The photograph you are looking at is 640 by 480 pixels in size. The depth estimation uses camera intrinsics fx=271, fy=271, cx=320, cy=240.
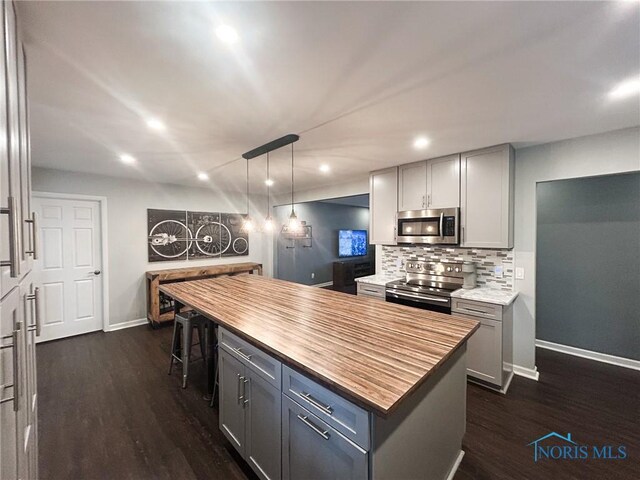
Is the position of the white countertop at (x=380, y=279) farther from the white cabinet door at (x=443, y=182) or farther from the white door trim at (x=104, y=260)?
the white door trim at (x=104, y=260)

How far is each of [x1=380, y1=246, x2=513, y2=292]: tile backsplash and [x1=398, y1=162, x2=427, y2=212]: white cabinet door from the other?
0.64 m

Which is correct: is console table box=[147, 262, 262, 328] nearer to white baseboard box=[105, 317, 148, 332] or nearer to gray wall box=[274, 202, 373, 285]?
white baseboard box=[105, 317, 148, 332]

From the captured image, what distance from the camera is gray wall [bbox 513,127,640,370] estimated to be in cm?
257

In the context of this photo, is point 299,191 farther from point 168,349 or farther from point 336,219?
point 168,349

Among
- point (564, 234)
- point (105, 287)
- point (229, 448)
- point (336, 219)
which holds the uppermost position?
point (336, 219)

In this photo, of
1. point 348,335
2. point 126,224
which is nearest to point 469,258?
point 348,335

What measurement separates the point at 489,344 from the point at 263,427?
221 centimetres

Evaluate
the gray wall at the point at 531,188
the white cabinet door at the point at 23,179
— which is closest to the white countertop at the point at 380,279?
the gray wall at the point at 531,188

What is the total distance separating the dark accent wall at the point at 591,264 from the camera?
2971 mm

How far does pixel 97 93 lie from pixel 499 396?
400 centimetres

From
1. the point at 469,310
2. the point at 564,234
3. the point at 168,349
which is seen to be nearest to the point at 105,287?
the point at 168,349

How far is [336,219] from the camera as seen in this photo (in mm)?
7766

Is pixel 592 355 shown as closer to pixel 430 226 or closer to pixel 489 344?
pixel 489 344

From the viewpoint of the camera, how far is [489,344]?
2.59 metres
